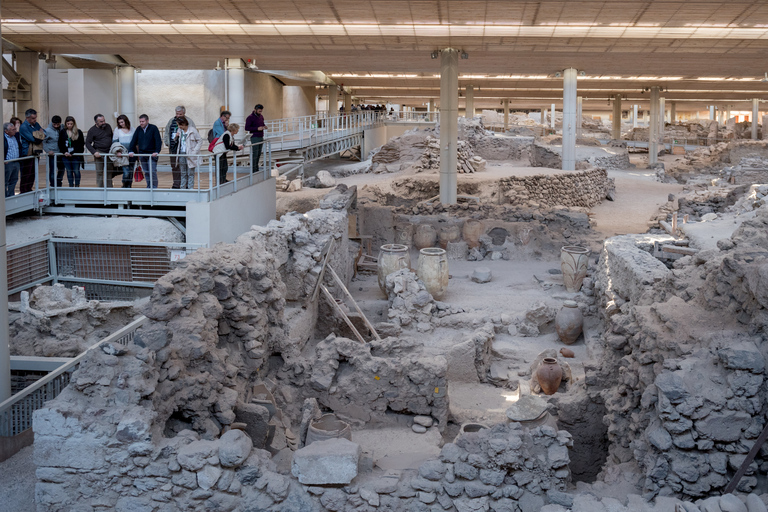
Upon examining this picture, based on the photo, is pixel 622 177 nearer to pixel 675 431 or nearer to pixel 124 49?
pixel 124 49

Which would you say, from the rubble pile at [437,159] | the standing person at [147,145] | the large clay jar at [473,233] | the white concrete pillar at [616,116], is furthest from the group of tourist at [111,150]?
the white concrete pillar at [616,116]

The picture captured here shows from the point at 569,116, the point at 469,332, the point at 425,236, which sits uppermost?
the point at 569,116

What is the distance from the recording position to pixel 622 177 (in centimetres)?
3067

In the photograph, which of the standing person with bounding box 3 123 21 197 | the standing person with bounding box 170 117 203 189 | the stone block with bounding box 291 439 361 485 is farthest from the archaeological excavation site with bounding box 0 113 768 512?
the standing person with bounding box 3 123 21 197

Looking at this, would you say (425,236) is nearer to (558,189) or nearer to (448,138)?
(448,138)

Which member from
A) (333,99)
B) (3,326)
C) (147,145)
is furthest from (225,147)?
(333,99)

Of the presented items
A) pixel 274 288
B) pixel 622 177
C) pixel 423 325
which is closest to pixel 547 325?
pixel 423 325

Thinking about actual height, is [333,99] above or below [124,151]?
above

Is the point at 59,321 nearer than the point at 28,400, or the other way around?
the point at 28,400

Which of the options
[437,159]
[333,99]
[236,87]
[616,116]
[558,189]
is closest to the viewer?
[236,87]

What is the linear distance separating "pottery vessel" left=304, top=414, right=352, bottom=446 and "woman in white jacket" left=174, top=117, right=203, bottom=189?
14.6 ft

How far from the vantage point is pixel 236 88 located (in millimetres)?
22797

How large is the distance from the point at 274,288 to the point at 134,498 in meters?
3.39

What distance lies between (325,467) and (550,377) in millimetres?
4246
